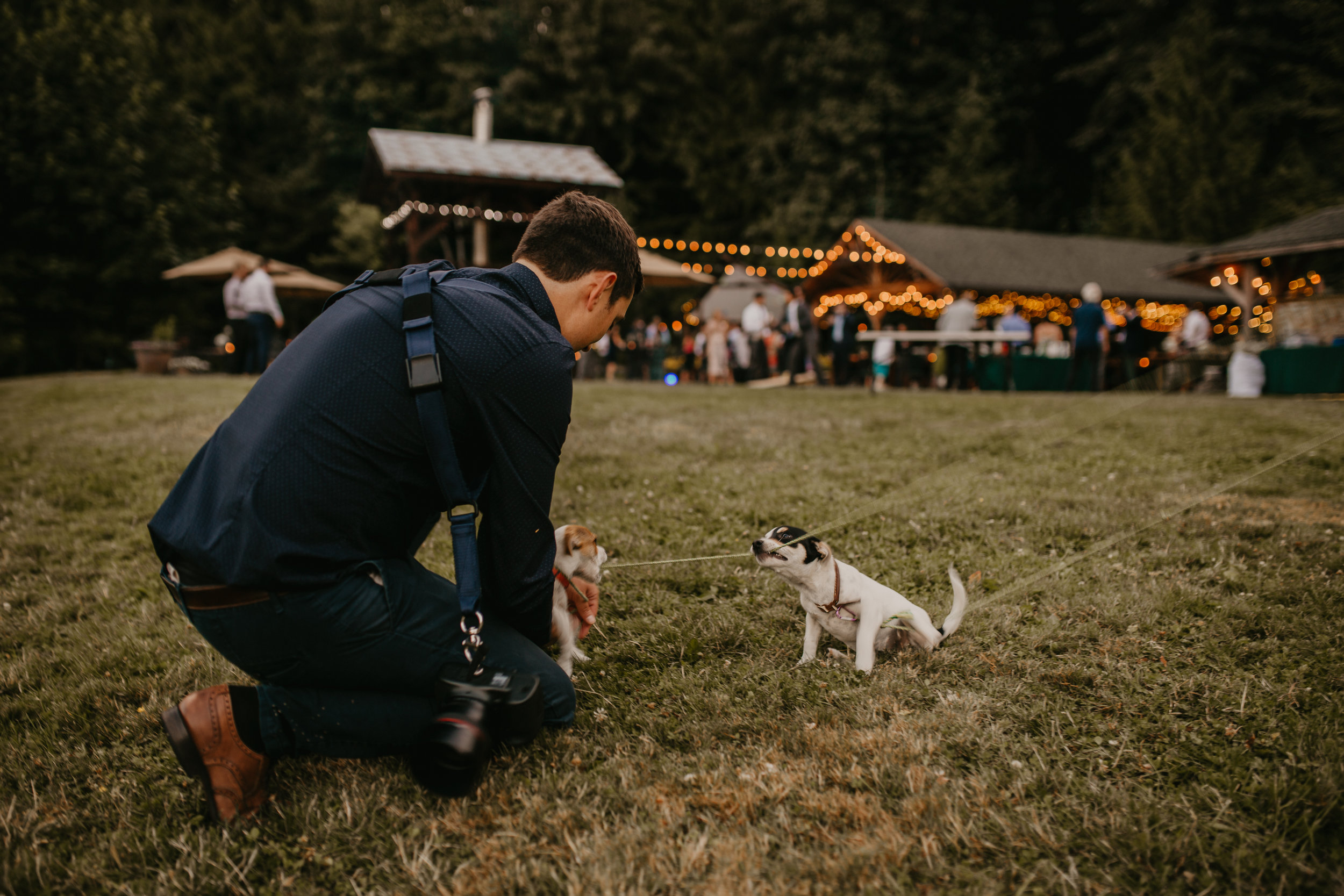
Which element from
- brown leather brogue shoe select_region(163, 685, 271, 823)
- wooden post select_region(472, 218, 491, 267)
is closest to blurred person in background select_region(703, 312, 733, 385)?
wooden post select_region(472, 218, 491, 267)

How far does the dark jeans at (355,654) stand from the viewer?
2240mm

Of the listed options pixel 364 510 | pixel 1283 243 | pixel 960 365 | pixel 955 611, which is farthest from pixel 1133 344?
pixel 364 510

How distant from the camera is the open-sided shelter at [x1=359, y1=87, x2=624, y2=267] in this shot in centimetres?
1877

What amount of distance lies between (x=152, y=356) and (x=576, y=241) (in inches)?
751

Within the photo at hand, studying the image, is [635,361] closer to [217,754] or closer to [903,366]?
[903,366]

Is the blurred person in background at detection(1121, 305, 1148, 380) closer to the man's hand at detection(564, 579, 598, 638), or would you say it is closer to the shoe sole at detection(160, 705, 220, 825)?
the man's hand at detection(564, 579, 598, 638)

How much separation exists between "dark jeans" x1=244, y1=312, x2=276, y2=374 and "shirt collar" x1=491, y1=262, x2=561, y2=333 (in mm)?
14354

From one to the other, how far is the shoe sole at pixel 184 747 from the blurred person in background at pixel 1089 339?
16516 mm

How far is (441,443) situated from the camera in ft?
7.34

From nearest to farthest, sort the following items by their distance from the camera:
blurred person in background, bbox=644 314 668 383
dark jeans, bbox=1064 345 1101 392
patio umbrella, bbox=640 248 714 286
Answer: dark jeans, bbox=1064 345 1101 392 → patio umbrella, bbox=640 248 714 286 → blurred person in background, bbox=644 314 668 383

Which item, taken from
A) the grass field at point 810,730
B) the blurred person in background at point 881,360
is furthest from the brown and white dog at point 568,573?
the blurred person in background at point 881,360

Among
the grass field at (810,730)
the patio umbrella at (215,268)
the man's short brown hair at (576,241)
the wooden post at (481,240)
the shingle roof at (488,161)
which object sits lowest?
the grass field at (810,730)

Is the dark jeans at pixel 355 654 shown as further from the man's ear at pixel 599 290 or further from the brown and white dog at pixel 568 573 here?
the man's ear at pixel 599 290

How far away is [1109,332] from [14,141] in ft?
104
